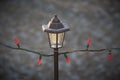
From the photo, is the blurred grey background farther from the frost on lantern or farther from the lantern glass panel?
the frost on lantern

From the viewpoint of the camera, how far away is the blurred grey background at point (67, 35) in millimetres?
9422

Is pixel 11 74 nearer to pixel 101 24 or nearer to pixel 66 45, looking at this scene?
pixel 66 45

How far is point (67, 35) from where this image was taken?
12.0m

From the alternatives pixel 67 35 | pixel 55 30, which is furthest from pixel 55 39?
pixel 67 35

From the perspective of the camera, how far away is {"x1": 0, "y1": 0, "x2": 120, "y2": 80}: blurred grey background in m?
9.42

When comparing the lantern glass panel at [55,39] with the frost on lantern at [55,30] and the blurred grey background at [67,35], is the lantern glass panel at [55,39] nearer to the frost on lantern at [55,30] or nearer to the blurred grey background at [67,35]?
the frost on lantern at [55,30]

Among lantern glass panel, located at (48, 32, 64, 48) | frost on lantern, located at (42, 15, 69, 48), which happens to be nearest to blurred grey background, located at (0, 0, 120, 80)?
lantern glass panel, located at (48, 32, 64, 48)

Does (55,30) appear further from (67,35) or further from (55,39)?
(67,35)

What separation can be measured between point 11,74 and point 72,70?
231 cm

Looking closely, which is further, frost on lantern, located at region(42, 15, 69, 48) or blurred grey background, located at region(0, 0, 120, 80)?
blurred grey background, located at region(0, 0, 120, 80)

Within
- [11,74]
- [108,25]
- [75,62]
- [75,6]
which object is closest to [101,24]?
[108,25]

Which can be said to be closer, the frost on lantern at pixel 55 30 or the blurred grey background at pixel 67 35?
the frost on lantern at pixel 55 30

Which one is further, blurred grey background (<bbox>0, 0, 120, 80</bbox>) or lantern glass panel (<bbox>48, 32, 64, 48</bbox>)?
blurred grey background (<bbox>0, 0, 120, 80</bbox>)

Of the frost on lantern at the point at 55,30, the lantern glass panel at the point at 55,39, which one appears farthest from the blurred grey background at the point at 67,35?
the frost on lantern at the point at 55,30
